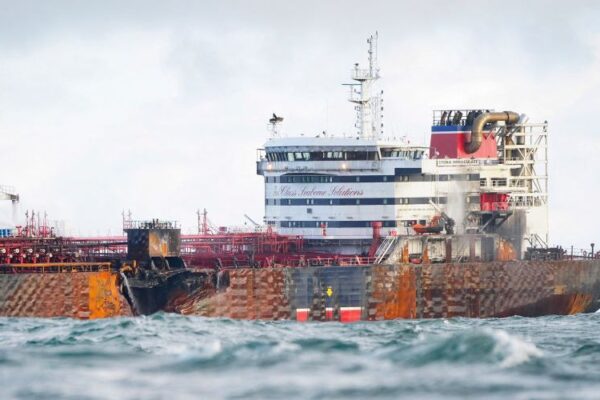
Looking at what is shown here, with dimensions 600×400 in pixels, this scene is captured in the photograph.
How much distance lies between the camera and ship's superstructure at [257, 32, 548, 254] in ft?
246

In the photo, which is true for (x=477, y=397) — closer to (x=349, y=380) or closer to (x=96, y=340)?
(x=349, y=380)

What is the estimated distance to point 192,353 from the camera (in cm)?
4588

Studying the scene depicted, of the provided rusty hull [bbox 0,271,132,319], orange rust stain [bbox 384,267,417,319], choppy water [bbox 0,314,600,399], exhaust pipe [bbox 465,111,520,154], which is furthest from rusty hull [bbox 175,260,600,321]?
choppy water [bbox 0,314,600,399]

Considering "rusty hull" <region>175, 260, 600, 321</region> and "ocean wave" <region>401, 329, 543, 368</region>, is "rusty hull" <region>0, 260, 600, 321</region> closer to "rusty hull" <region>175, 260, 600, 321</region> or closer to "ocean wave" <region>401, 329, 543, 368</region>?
"rusty hull" <region>175, 260, 600, 321</region>

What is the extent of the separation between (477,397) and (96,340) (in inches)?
722

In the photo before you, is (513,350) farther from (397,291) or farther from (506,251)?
(506,251)

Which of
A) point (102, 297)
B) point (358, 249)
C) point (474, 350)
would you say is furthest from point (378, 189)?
point (474, 350)

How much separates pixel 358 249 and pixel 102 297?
1582cm

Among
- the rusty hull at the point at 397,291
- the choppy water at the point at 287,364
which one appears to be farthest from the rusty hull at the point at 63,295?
the choppy water at the point at 287,364

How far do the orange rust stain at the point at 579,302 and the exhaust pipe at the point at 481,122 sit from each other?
33.5 feet

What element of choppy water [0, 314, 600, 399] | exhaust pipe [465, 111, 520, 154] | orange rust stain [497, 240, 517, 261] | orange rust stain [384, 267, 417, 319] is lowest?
choppy water [0, 314, 600, 399]

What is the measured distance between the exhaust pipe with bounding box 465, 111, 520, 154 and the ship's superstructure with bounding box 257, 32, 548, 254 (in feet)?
0.19

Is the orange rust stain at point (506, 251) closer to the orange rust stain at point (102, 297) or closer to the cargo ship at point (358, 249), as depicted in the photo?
the cargo ship at point (358, 249)

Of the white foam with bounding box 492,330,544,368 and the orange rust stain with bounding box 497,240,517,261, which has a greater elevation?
the orange rust stain with bounding box 497,240,517,261
